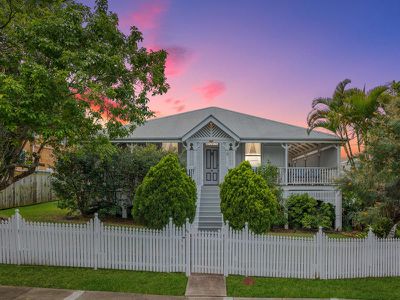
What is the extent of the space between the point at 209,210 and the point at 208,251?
21.7ft

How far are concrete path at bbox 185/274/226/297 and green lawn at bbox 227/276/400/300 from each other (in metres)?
0.21

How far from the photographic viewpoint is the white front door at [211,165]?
1881 cm

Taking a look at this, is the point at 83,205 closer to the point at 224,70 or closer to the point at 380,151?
the point at 224,70

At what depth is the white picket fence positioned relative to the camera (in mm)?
8617

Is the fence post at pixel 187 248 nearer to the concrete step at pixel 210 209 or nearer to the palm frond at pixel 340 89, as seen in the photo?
the concrete step at pixel 210 209

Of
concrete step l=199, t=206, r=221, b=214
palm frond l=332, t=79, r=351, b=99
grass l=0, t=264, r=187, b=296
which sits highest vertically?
palm frond l=332, t=79, r=351, b=99

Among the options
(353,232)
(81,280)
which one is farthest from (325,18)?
(81,280)

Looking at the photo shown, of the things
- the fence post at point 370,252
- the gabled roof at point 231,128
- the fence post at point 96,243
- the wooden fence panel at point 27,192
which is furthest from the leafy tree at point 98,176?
the fence post at point 370,252

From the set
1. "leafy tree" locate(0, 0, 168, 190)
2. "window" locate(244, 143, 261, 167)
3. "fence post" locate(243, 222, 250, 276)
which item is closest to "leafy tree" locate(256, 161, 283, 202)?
"window" locate(244, 143, 261, 167)

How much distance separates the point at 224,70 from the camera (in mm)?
16750

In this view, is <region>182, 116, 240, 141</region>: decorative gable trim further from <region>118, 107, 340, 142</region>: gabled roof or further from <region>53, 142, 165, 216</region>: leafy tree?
<region>53, 142, 165, 216</region>: leafy tree

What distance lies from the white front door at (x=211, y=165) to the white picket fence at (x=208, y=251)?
32.6ft

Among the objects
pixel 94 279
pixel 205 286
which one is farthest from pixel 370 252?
pixel 94 279

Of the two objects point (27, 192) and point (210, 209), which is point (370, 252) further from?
point (27, 192)
